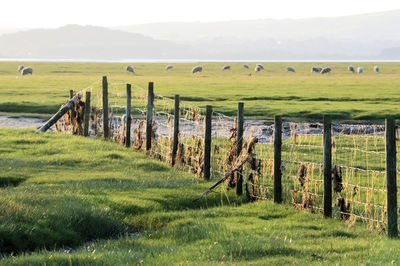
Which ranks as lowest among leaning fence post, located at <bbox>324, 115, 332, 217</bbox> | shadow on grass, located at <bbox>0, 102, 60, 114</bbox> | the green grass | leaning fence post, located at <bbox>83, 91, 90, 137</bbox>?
the green grass

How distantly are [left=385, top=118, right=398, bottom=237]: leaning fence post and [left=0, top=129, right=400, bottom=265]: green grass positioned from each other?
295mm

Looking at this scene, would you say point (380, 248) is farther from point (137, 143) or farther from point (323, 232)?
point (137, 143)

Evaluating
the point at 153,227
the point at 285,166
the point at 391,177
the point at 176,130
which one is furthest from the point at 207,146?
the point at 391,177

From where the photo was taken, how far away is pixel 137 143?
21766 mm

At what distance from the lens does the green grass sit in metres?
9.30

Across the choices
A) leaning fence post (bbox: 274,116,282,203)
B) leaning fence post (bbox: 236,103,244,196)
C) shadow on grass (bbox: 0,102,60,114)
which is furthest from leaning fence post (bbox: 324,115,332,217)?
shadow on grass (bbox: 0,102,60,114)

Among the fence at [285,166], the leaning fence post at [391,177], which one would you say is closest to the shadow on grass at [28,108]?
the fence at [285,166]

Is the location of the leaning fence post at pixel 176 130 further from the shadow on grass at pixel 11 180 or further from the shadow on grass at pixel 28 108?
the shadow on grass at pixel 28 108

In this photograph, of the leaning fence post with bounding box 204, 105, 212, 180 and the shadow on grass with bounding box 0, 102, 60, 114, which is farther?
the shadow on grass with bounding box 0, 102, 60, 114

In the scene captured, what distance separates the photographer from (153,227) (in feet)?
39.0

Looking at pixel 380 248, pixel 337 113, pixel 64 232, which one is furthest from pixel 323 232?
pixel 337 113

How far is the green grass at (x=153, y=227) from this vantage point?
930cm

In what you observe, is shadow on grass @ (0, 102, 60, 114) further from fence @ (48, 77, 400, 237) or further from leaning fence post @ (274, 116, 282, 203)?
leaning fence post @ (274, 116, 282, 203)

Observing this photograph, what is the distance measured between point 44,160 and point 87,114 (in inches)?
254
